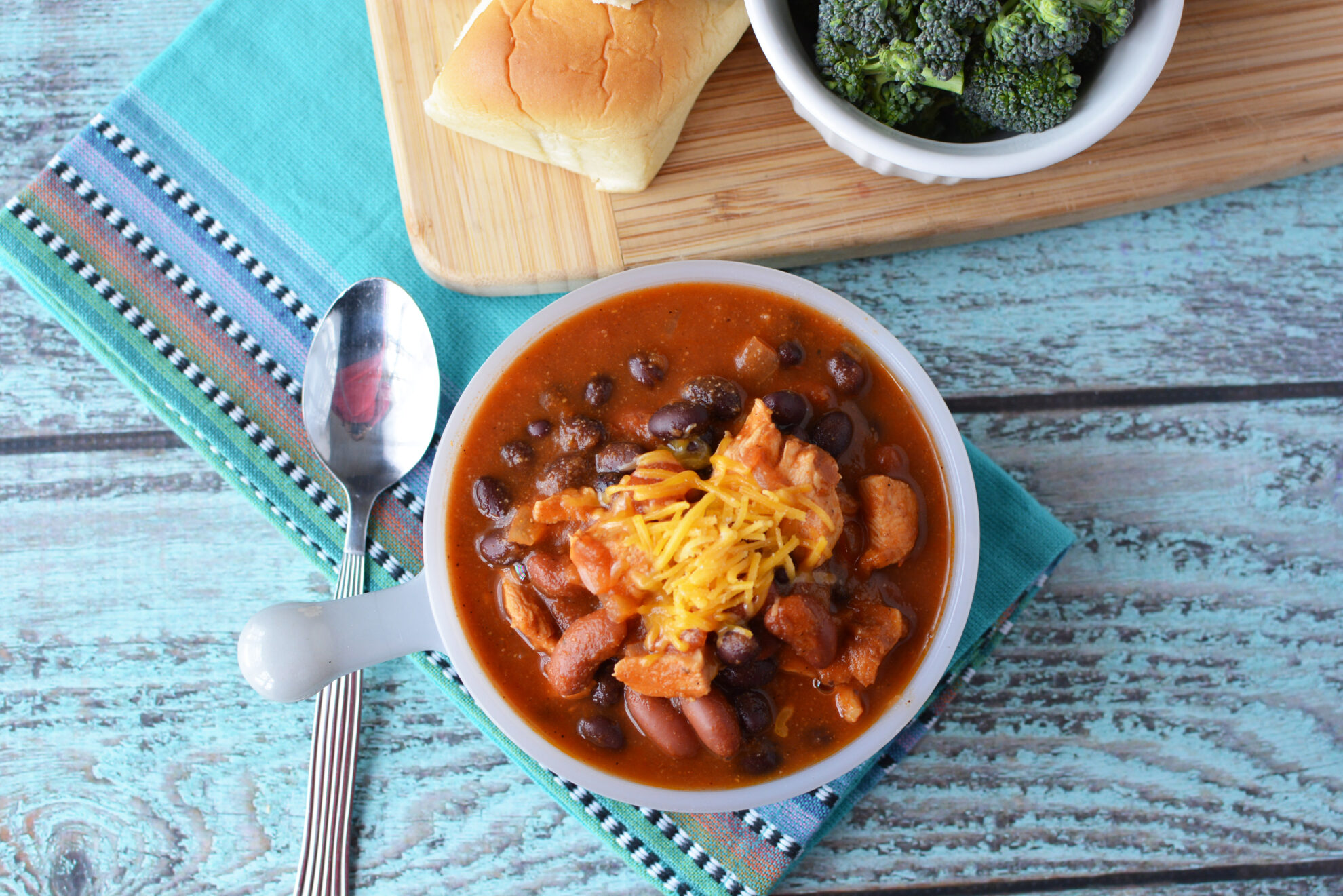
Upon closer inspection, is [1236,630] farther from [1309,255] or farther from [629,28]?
[629,28]

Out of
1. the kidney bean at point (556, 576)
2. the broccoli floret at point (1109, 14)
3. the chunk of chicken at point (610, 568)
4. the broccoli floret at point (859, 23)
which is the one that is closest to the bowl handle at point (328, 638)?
the kidney bean at point (556, 576)

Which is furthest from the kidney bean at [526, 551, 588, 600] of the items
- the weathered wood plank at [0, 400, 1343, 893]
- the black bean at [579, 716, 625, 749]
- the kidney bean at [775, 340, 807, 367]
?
the weathered wood plank at [0, 400, 1343, 893]

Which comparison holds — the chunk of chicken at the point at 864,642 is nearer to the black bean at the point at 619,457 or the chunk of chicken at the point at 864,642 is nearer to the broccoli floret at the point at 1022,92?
the black bean at the point at 619,457

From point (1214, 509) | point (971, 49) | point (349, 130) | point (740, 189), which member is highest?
point (971, 49)

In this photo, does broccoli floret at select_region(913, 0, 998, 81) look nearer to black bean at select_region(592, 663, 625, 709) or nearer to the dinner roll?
the dinner roll

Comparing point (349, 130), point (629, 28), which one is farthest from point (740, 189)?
point (349, 130)

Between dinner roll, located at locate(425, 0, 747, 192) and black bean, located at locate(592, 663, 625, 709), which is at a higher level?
dinner roll, located at locate(425, 0, 747, 192)
